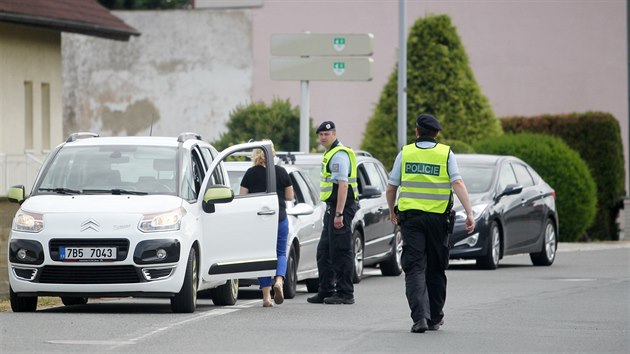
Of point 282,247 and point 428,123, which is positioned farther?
point 282,247

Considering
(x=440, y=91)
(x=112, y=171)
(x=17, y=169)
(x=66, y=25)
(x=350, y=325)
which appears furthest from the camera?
(x=440, y=91)

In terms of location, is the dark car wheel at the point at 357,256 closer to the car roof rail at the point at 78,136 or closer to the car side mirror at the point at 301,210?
the car side mirror at the point at 301,210

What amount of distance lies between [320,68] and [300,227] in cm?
987

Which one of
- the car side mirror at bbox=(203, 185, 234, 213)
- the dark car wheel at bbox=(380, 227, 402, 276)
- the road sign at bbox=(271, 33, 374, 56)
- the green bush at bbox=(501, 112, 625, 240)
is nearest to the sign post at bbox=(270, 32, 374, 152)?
the road sign at bbox=(271, 33, 374, 56)

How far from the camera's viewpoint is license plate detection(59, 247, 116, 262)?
48.8 feet

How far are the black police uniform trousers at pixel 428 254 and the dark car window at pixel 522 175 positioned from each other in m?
12.2

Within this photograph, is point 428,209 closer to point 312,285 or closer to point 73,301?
point 73,301

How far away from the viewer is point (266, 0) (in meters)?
48.5

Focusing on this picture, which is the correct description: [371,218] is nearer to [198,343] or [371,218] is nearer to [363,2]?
[198,343]

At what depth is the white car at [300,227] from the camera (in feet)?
60.2

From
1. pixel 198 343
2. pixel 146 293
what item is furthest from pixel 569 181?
pixel 198 343

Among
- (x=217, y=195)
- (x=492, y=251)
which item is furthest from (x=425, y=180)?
(x=492, y=251)

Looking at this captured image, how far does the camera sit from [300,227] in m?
18.9

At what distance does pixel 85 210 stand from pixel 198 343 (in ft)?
9.93
